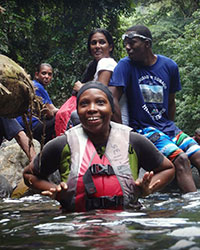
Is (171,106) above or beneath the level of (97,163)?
above

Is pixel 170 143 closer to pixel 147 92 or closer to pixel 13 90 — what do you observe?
pixel 147 92

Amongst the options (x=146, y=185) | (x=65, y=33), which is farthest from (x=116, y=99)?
(x=65, y=33)

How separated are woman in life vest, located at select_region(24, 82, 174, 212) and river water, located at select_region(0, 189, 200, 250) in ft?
0.63

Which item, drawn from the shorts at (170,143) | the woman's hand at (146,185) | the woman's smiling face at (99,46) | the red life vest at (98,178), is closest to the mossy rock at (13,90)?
the red life vest at (98,178)

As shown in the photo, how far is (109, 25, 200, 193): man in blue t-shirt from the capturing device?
5.04 m

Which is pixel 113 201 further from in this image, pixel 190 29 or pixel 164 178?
pixel 190 29

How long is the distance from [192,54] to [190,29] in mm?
1641

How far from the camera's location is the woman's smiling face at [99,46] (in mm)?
5770

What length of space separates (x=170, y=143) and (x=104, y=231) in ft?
8.31

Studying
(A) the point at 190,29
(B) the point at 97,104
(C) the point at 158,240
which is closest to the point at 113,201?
(B) the point at 97,104

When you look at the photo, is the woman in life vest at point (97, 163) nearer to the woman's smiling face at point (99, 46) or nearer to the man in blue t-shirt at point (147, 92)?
the man in blue t-shirt at point (147, 92)

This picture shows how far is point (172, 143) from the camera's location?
16.2 feet

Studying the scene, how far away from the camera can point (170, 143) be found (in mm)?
4910

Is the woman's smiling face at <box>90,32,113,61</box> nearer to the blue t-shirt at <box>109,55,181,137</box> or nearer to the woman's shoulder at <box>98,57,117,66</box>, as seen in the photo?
the woman's shoulder at <box>98,57,117,66</box>
